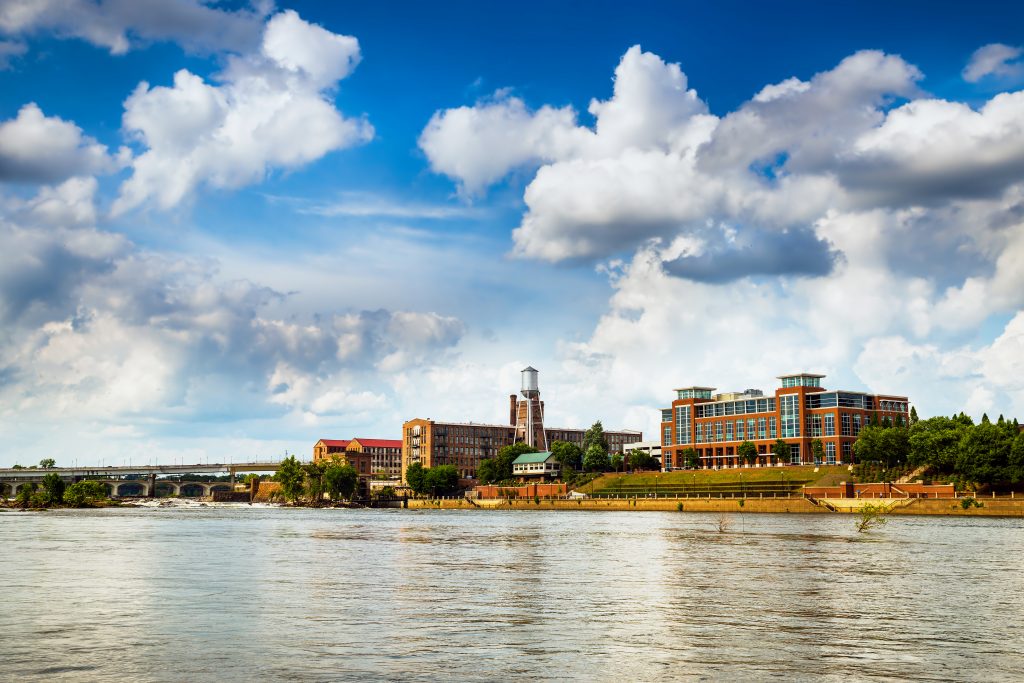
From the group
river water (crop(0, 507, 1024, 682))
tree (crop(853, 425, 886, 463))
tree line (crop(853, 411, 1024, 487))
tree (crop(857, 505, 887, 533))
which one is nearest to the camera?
river water (crop(0, 507, 1024, 682))

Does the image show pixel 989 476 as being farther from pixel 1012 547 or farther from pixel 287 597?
pixel 287 597

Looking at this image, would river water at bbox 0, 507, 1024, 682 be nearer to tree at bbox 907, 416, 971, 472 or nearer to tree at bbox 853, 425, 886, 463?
tree at bbox 907, 416, 971, 472

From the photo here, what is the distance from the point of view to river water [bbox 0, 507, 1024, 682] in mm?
23375

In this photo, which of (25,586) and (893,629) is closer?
(893,629)

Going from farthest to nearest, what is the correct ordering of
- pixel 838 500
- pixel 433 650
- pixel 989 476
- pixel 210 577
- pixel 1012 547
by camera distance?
pixel 838 500 < pixel 989 476 < pixel 1012 547 < pixel 210 577 < pixel 433 650

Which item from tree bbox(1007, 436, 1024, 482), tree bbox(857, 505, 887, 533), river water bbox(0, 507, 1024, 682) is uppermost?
→ tree bbox(1007, 436, 1024, 482)

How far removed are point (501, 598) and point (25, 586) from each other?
73.5 feet

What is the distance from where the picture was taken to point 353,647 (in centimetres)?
2606

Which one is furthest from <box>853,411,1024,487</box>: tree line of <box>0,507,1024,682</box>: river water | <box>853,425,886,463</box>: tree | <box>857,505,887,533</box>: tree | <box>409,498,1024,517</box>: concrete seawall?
<box>0,507,1024,682</box>: river water

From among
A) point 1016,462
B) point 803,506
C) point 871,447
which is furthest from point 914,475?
point 1016,462

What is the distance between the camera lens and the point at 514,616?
32.8 metres

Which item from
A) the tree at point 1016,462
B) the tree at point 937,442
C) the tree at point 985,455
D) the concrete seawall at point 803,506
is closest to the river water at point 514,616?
the concrete seawall at point 803,506

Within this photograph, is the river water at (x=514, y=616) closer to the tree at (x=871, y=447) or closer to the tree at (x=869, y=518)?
the tree at (x=869, y=518)

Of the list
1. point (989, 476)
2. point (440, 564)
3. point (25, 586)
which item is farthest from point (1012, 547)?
point (989, 476)
